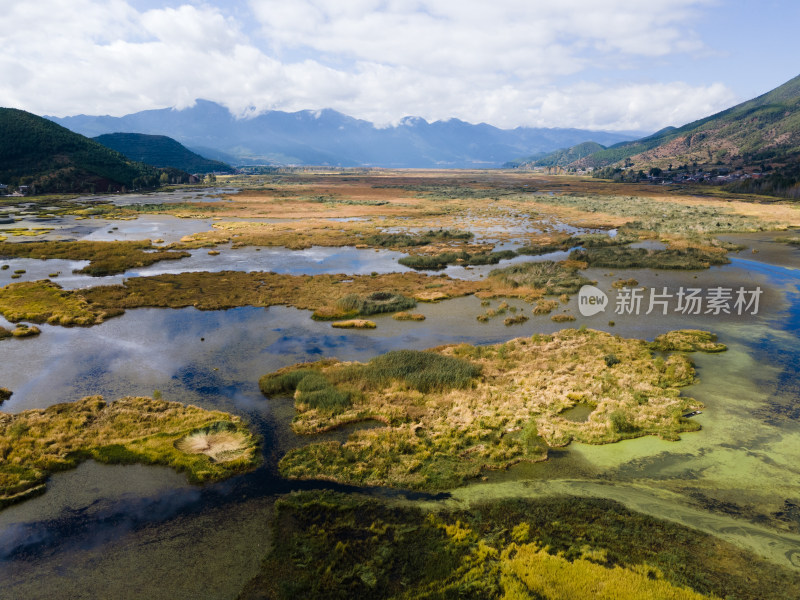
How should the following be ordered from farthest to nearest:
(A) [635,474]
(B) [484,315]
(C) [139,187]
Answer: (C) [139,187]
(B) [484,315]
(A) [635,474]

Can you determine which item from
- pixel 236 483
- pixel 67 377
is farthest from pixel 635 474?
pixel 67 377

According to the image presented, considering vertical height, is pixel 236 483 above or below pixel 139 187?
below

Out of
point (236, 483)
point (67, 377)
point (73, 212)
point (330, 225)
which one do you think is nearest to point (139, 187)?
point (73, 212)

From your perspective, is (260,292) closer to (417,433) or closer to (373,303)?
(373,303)

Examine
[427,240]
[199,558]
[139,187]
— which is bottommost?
[199,558]

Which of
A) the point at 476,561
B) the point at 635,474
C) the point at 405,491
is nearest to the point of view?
the point at 476,561

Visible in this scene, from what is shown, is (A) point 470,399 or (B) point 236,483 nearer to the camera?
(B) point 236,483

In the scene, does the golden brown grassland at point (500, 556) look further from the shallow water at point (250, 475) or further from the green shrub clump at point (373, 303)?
the green shrub clump at point (373, 303)

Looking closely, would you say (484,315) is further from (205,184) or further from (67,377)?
(205,184)
